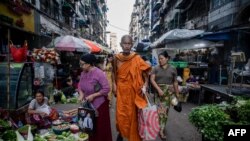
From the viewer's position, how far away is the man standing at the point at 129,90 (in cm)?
486

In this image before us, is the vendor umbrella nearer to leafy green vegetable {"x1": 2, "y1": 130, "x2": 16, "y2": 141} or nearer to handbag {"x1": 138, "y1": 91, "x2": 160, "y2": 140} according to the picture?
leafy green vegetable {"x1": 2, "y1": 130, "x2": 16, "y2": 141}

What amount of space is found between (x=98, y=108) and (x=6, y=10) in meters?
9.13

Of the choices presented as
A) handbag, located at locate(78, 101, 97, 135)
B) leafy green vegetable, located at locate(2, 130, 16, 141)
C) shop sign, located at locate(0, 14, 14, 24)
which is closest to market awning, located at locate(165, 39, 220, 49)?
shop sign, located at locate(0, 14, 14, 24)

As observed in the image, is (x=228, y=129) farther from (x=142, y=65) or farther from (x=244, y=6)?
(x=244, y=6)

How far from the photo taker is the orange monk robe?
4.85 meters

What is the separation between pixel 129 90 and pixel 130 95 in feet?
0.29

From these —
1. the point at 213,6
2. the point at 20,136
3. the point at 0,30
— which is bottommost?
the point at 20,136

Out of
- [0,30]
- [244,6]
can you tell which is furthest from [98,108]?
[244,6]

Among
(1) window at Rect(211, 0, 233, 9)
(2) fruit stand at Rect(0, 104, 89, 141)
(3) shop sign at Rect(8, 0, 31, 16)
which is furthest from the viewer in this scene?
(1) window at Rect(211, 0, 233, 9)

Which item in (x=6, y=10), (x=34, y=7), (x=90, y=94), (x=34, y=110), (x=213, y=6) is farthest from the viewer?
(x=213, y=6)

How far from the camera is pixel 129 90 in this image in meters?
4.88

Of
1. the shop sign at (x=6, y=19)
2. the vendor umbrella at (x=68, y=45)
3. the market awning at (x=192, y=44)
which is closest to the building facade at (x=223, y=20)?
the market awning at (x=192, y=44)

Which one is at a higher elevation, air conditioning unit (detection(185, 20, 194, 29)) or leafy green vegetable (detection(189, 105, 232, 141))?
air conditioning unit (detection(185, 20, 194, 29))

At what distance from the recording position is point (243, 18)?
13.8 m
